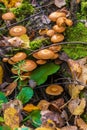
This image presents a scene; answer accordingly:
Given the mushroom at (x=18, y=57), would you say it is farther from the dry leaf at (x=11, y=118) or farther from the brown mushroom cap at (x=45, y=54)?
the dry leaf at (x=11, y=118)

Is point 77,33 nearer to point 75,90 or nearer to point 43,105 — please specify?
point 75,90

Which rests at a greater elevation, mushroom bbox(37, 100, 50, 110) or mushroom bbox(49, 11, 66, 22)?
mushroom bbox(49, 11, 66, 22)

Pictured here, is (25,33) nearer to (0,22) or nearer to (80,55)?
(0,22)

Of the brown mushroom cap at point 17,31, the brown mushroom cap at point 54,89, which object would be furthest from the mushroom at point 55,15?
the brown mushroom cap at point 54,89

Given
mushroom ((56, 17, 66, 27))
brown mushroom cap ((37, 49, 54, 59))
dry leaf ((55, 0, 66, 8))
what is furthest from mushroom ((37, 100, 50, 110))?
dry leaf ((55, 0, 66, 8))

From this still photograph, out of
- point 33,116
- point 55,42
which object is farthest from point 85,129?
point 55,42

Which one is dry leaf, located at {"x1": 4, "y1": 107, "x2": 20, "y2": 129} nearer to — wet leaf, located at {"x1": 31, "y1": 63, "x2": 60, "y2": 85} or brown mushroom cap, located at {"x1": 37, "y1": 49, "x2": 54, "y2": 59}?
wet leaf, located at {"x1": 31, "y1": 63, "x2": 60, "y2": 85}

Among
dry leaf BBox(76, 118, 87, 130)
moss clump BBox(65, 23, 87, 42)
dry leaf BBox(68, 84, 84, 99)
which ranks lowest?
dry leaf BBox(76, 118, 87, 130)
